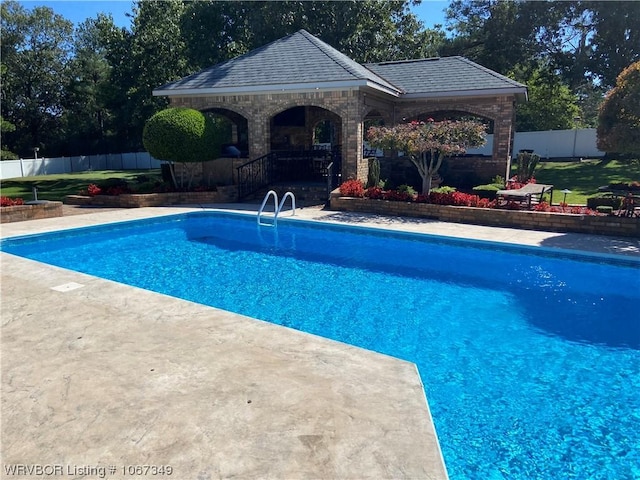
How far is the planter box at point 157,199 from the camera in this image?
56.7ft

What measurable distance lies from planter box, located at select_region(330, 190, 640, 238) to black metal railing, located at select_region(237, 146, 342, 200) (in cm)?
187

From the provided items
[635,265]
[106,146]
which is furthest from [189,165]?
[106,146]

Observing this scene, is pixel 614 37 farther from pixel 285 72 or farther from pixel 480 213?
pixel 480 213

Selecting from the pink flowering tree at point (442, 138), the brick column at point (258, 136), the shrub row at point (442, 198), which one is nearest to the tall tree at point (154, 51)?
the brick column at point (258, 136)

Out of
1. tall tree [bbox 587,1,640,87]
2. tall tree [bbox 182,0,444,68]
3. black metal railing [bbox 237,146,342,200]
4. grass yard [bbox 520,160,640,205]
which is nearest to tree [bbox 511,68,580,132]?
tall tree [bbox 587,1,640,87]

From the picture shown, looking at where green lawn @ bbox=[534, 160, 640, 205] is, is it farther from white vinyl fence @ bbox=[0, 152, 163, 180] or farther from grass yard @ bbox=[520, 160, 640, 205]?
white vinyl fence @ bbox=[0, 152, 163, 180]

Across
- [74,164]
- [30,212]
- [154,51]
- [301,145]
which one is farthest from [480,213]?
[74,164]

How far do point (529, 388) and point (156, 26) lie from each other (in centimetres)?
2901

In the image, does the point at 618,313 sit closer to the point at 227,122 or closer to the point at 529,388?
the point at 529,388

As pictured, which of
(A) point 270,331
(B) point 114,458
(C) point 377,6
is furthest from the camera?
(C) point 377,6

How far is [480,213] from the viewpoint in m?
13.6

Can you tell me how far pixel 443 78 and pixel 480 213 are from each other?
28.8 ft

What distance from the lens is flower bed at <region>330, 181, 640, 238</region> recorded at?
1195 cm

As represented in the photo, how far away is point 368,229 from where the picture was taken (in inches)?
516
